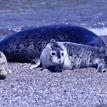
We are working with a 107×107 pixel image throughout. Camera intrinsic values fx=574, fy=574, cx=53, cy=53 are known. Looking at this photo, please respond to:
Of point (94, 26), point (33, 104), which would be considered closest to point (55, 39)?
point (33, 104)

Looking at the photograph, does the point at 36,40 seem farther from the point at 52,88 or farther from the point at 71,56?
the point at 52,88

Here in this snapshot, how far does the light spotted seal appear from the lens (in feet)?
25.1

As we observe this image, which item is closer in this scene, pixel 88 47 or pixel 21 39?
pixel 88 47

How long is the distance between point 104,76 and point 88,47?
852 millimetres

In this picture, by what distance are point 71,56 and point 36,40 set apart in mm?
1021

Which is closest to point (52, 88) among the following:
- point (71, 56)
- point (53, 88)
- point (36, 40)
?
point (53, 88)

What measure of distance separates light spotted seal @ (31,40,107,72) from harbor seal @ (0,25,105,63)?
0.52 metres

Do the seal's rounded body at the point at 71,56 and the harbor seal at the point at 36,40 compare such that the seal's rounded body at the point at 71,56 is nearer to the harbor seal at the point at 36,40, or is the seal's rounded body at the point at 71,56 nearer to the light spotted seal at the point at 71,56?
the light spotted seal at the point at 71,56

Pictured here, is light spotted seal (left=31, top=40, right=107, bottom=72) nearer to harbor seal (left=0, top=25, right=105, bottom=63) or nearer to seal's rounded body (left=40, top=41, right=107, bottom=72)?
seal's rounded body (left=40, top=41, right=107, bottom=72)

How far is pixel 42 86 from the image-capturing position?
6703 millimetres

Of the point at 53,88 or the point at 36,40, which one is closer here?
the point at 53,88

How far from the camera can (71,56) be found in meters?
7.92

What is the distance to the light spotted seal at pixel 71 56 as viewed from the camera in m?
7.66

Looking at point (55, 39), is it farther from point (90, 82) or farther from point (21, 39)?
point (90, 82)
